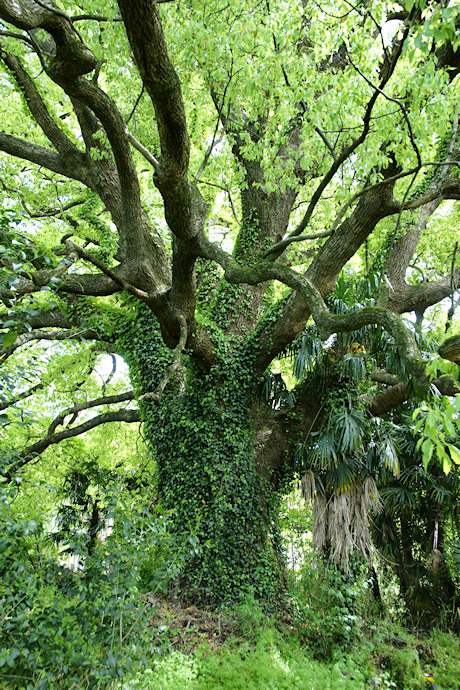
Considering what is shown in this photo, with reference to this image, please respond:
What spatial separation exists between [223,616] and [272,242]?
18.5ft

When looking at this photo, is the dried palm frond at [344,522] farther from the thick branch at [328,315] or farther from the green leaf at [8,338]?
the green leaf at [8,338]

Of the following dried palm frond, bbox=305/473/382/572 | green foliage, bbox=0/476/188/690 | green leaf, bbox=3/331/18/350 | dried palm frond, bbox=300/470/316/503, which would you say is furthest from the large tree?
green leaf, bbox=3/331/18/350

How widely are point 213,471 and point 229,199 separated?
413cm

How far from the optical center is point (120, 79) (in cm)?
636

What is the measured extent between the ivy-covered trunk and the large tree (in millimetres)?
27

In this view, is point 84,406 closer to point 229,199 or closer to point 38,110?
point 229,199

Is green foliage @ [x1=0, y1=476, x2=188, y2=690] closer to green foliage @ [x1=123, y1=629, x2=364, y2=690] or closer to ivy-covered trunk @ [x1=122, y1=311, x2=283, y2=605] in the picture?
green foliage @ [x1=123, y1=629, x2=364, y2=690]

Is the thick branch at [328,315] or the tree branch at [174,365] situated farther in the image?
the tree branch at [174,365]

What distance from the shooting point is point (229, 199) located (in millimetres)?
6461

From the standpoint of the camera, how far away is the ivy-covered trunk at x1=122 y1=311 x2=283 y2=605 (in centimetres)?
539

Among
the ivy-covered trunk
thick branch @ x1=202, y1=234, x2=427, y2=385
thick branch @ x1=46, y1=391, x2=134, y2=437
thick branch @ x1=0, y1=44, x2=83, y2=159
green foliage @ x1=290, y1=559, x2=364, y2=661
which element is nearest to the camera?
thick branch @ x1=202, y1=234, x2=427, y2=385

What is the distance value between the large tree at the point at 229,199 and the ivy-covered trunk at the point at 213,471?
1.0 inches

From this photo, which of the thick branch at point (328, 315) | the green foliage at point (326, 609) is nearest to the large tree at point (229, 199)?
the thick branch at point (328, 315)

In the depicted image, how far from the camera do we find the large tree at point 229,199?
13.0 feet
